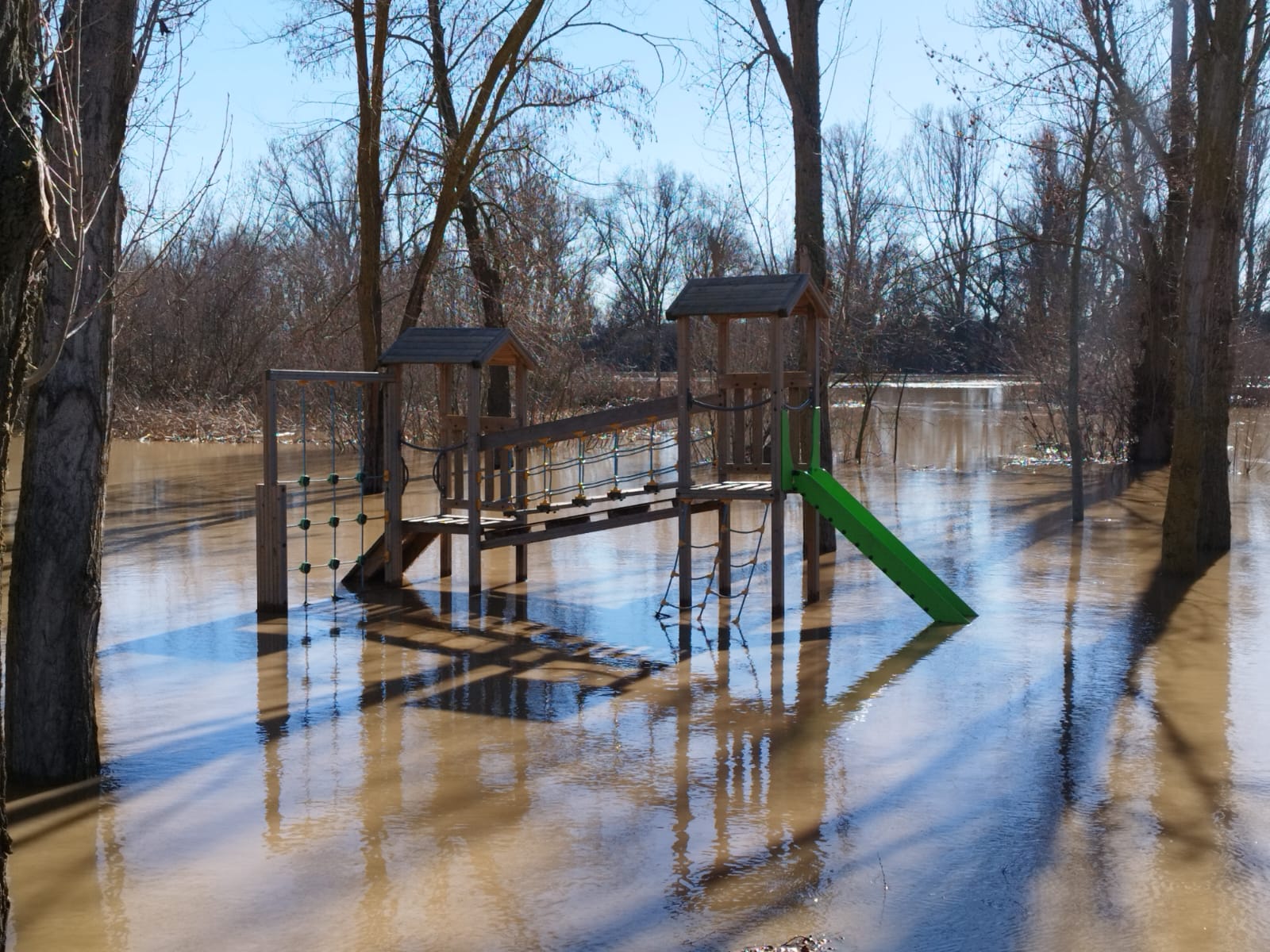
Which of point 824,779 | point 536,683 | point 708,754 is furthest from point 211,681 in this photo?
point 824,779

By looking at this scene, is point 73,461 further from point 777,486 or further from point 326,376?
point 777,486

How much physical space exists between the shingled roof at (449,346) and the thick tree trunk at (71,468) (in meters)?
5.25

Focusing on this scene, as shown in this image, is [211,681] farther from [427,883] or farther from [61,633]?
[427,883]

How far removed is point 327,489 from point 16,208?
19.3 metres

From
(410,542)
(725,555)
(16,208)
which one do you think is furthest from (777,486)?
(16,208)

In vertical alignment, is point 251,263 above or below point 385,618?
above

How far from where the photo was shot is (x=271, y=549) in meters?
10.8

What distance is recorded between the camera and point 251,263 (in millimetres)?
42375

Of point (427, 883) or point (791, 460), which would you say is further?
point (791, 460)

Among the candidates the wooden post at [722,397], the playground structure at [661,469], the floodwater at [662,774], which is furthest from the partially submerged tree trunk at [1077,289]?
the wooden post at [722,397]

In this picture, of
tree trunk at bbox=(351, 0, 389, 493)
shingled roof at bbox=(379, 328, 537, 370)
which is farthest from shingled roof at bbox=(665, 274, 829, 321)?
tree trunk at bbox=(351, 0, 389, 493)

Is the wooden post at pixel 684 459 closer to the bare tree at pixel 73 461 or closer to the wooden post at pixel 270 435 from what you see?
the wooden post at pixel 270 435

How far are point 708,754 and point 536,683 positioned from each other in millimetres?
1932

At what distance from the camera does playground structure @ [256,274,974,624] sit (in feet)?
35.1
